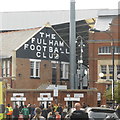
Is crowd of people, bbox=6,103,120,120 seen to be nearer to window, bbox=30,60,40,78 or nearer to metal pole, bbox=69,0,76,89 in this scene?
metal pole, bbox=69,0,76,89

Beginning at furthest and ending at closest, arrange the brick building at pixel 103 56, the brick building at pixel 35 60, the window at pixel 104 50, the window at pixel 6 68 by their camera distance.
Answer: the window at pixel 104 50 → the brick building at pixel 103 56 → the window at pixel 6 68 → the brick building at pixel 35 60

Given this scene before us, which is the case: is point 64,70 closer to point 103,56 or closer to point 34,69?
point 34,69

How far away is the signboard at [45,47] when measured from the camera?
72.2m

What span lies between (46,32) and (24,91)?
1576cm

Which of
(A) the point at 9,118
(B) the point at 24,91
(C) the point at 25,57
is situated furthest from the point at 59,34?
(A) the point at 9,118

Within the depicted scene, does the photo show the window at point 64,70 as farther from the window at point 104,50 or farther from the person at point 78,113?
the person at point 78,113

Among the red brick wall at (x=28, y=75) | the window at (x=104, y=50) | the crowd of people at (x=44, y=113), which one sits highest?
the window at (x=104, y=50)

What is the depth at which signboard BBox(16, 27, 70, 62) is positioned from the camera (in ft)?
237

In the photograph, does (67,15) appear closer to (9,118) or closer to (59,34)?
(59,34)

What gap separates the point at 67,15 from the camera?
8194 centimetres

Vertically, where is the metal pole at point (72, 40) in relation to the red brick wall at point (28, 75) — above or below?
above

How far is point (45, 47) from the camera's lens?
7531cm

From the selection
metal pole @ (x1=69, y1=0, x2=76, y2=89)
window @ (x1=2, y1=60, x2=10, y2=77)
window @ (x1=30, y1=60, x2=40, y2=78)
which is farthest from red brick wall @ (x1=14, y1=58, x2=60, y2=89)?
metal pole @ (x1=69, y1=0, x2=76, y2=89)

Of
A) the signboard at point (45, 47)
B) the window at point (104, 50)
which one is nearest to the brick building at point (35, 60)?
the signboard at point (45, 47)
